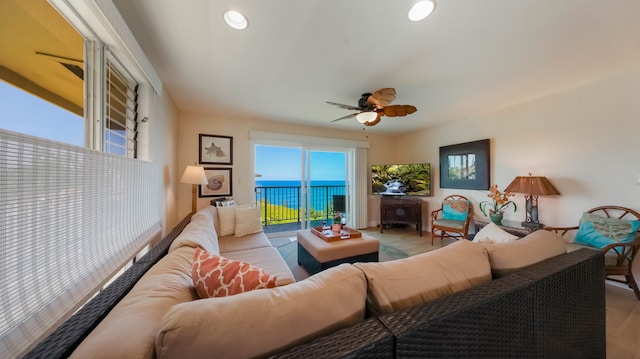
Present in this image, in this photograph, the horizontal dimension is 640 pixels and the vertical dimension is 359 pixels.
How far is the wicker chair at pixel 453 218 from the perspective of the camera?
10.9ft

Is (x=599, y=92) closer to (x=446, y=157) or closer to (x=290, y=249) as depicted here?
(x=446, y=157)

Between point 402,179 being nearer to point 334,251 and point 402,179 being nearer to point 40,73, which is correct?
point 334,251

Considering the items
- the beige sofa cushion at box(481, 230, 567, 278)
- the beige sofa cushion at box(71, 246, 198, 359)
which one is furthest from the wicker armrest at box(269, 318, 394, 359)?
the beige sofa cushion at box(481, 230, 567, 278)

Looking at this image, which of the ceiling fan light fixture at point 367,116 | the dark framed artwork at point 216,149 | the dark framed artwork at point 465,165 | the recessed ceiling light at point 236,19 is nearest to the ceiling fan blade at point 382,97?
the ceiling fan light fixture at point 367,116

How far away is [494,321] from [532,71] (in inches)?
98.9

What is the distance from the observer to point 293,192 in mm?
4492

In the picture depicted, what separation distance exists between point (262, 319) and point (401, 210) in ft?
13.4

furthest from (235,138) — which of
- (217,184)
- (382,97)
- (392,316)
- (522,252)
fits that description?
(522,252)

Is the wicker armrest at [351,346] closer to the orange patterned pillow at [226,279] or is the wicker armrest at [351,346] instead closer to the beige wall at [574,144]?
the orange patterned pillow at [226,279]

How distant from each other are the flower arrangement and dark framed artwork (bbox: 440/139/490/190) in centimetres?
26

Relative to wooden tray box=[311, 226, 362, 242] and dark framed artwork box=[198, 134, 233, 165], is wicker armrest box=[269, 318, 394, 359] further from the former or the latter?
dark framed artwork box=[198, 134, 233, 165]

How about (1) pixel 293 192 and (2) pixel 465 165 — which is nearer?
(2) pixel 465 165

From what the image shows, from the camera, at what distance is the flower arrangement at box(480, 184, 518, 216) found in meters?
2.88

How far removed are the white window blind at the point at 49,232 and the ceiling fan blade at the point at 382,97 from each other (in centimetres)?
214
